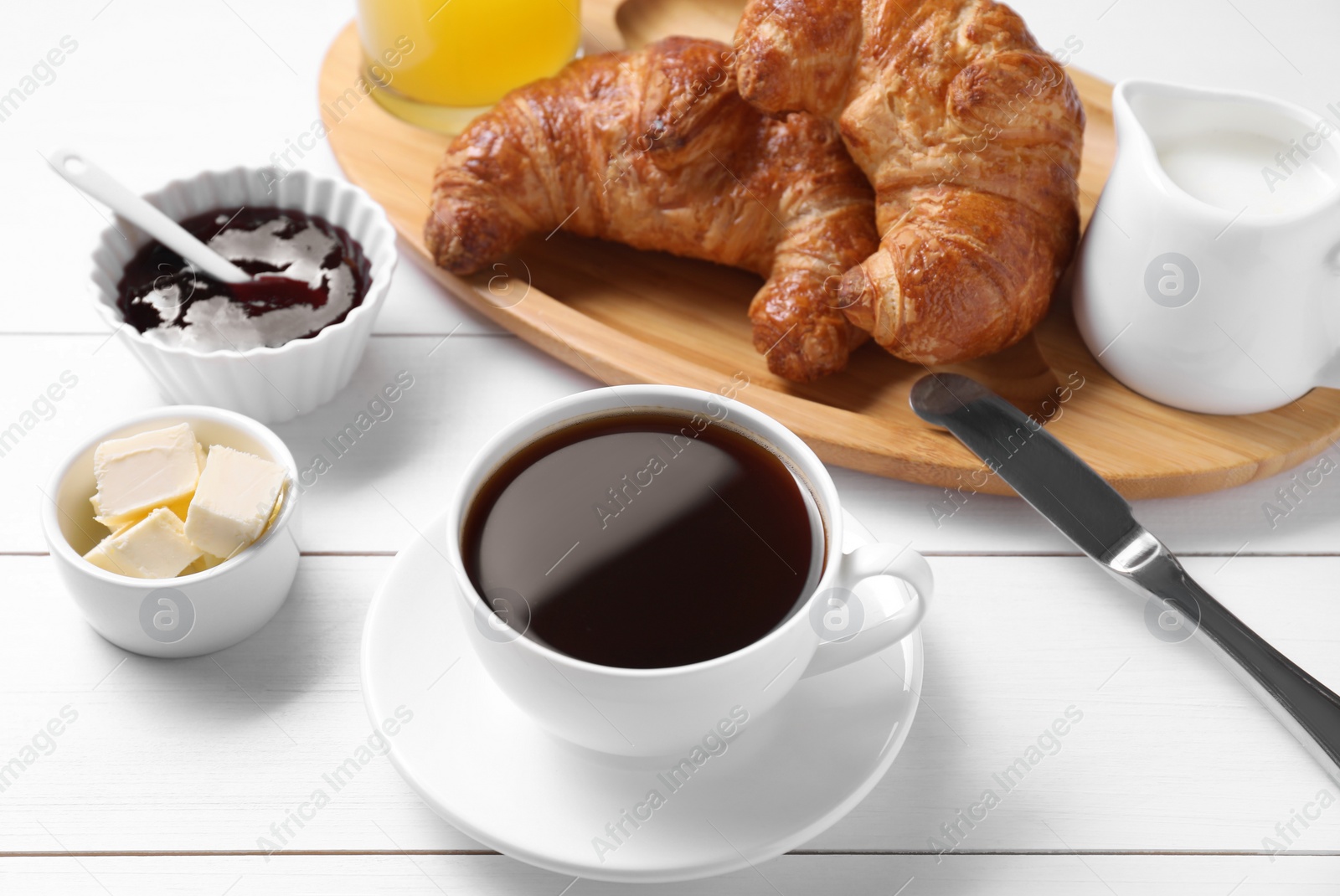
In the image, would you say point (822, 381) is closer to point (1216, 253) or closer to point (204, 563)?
point (1216, 253)

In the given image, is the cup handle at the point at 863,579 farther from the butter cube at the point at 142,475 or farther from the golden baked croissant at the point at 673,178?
the butter cube at the point at 142,475

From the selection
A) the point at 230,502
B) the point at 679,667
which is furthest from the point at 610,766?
the point at 230,502

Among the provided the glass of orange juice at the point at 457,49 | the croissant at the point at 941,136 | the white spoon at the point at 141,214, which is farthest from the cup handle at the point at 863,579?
the glass of orange juice at the point at 457,49

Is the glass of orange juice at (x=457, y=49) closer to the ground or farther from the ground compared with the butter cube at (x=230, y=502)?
farther from the ground

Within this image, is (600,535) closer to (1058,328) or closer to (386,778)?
(386,778)

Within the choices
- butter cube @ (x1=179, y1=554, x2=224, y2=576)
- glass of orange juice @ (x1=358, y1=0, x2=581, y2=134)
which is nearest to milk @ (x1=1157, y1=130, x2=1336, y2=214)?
glass of orange juice @ (x1=358, y1=0, x2=581, y2=134)

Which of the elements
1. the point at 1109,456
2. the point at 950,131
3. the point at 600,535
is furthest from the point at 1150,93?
the point at 600,535

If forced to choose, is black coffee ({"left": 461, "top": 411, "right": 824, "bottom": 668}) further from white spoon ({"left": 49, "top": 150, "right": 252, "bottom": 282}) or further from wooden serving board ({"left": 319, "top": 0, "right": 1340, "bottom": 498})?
white spoon ({"left": 49, "top": 150, "right": 252, "bottom": 282})
